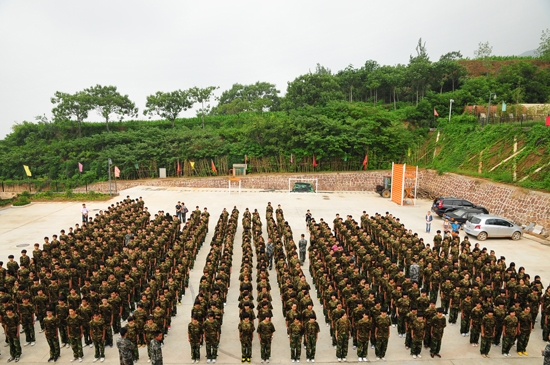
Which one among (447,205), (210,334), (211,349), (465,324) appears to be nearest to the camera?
(210,334)

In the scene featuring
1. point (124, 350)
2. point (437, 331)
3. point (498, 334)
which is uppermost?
point (124, 350)

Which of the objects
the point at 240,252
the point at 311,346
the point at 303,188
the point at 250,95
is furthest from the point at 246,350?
the point at 250,95

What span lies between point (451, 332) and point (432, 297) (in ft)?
4.28

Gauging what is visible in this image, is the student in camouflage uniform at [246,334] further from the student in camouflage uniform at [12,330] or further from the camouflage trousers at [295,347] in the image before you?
the student in camouflage uniform at [12,330]

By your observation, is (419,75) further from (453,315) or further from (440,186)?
(453,315)

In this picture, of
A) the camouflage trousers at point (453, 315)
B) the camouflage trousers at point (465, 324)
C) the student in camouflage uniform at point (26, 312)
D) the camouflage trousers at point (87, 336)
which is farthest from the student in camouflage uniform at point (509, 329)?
the student in camouflage uniform at point (26, 312)

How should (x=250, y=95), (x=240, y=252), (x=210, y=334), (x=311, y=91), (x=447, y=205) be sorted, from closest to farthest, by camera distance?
1. (x=210, y=334)
2. (x=240, y=252)
3. (x=447, y=205)
4. (x=311, y=91)
5. (x=250, y=95)

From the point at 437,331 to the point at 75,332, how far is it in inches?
252

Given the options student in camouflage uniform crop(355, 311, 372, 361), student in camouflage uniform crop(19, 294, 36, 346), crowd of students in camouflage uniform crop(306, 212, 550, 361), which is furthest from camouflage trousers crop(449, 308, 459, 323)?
student in camouflage uniform crop(19, 294, 36, 346)

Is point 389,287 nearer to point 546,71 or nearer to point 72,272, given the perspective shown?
point 72,272

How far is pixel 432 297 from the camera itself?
9414 millimetres

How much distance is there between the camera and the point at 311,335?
6.89 metres

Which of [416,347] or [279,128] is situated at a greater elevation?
[279,128]

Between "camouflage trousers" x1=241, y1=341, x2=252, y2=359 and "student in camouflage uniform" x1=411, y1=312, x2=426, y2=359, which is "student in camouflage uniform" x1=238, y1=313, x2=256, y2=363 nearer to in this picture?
"camouflage trousers" x1=241, y1=341, x2=252, y2=359
